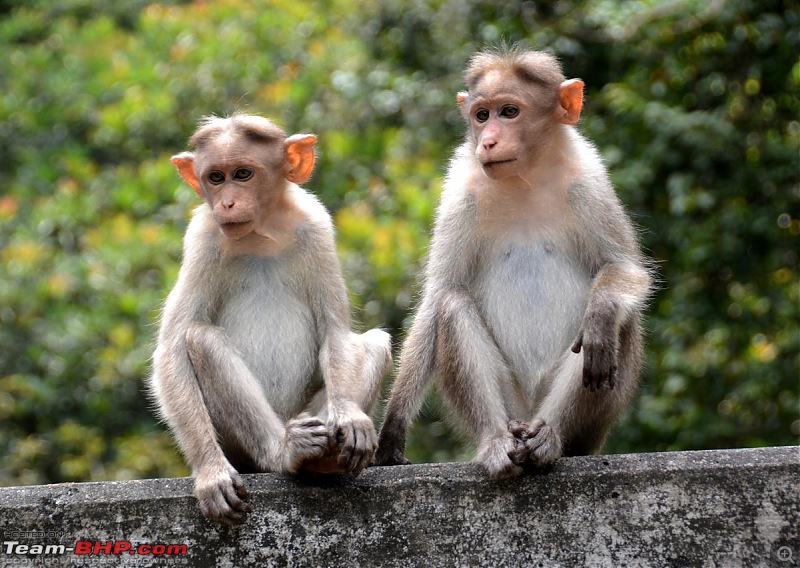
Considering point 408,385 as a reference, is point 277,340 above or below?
above

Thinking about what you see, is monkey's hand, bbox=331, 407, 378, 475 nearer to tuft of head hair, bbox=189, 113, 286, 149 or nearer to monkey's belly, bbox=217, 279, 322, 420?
monkey's belly, bbox=217, 279, 322, 420

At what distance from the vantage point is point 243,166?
5.70 m

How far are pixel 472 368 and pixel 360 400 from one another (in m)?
0.54

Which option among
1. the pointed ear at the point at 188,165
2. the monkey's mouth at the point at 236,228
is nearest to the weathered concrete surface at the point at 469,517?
the monkey's mouth at the point at 236,228

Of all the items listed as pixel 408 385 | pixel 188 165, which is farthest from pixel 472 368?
pixel 188 165

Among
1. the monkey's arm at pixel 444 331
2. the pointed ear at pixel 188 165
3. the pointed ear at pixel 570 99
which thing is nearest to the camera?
the monkey's arm at pixel 444 331

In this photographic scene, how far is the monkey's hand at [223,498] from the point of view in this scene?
483 centimetres

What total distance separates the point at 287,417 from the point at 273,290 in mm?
618

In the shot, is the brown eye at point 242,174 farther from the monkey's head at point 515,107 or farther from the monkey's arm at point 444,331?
the monkey's head at point 515,107

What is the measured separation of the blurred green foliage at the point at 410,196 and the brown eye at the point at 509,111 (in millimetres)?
2622

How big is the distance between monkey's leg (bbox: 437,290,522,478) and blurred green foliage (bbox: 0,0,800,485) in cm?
252

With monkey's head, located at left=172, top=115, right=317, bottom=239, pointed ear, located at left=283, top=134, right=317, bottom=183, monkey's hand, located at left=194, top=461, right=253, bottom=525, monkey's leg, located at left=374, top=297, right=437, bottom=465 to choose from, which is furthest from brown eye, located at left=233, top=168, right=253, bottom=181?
monkey's hand, located at left=194, top=461, right=253, bottom=525

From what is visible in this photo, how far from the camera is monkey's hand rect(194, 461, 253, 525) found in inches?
190

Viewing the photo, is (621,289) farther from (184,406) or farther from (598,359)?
(184,406)
